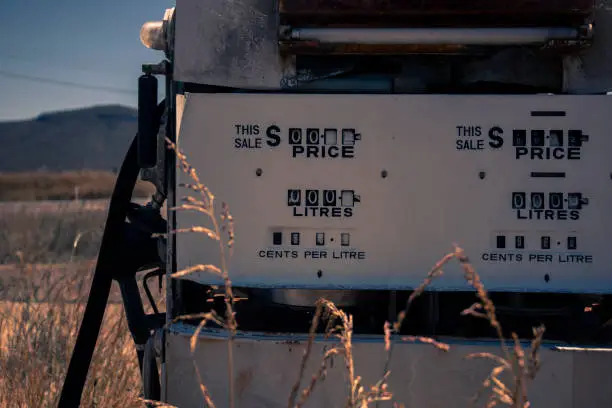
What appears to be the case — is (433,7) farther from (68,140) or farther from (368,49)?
(68,140)

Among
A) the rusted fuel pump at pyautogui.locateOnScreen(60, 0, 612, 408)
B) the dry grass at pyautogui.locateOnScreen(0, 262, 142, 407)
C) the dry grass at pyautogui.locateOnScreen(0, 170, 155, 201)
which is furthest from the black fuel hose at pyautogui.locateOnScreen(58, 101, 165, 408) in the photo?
the dry grass at pyautogui.locateOnScreen(0, 170, 155, 201)

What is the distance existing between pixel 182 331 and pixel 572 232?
1.71m

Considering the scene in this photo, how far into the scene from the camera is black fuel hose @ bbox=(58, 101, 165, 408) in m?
4.27

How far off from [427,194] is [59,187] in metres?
65.0

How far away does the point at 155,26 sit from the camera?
13.4 feet

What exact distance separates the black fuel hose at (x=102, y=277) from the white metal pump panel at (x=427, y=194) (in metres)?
0.81

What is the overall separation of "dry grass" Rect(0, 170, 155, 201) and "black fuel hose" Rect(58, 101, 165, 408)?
1748 inches

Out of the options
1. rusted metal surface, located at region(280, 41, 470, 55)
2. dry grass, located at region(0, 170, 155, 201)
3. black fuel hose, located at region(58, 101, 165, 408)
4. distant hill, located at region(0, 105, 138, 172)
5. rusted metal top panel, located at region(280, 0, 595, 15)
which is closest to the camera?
rusted metal top panel, located at region(280, 0, 595, 15)

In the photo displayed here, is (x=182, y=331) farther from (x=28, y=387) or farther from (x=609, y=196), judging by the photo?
(x=609, y=196)

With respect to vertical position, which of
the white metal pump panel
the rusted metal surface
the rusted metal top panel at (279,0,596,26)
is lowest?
the white metal pump panel

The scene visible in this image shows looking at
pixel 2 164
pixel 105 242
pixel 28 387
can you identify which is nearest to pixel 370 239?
pixel 105 242

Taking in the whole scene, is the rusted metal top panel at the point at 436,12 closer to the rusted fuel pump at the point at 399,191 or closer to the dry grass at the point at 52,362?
the rusted fuel pump at the point at 399,191

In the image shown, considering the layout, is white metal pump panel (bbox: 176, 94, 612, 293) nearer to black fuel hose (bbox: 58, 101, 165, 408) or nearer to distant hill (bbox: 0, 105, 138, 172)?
black fuel hose (bbox: 58, 101, 165, 408)

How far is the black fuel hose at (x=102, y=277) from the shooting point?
168 inches
